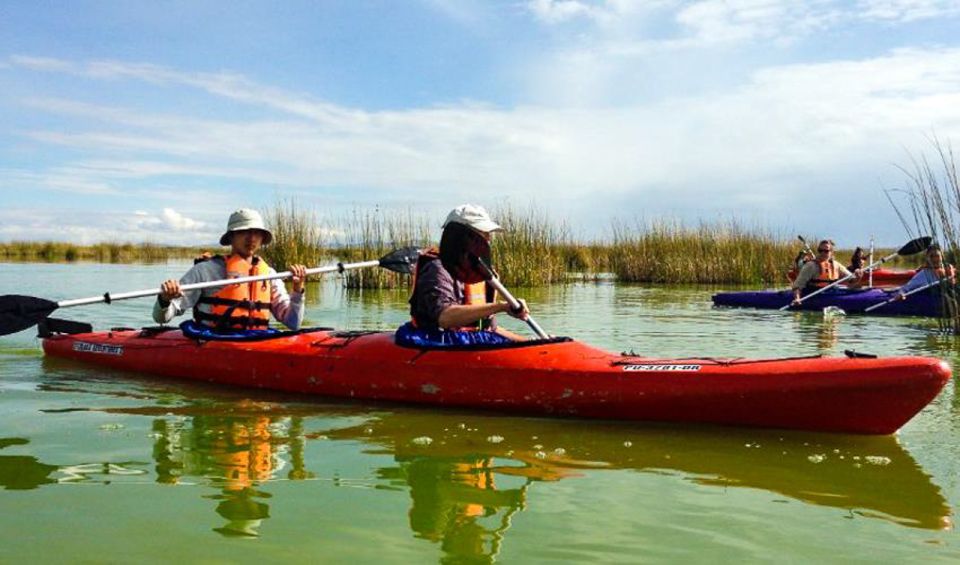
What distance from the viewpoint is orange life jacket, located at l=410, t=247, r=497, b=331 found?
4.97m

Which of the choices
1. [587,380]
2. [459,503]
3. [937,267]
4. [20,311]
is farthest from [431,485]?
[937,267]

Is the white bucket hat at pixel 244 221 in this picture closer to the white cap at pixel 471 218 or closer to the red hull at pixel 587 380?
the red hull at pixel 587 380

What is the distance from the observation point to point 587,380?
15.3 feet

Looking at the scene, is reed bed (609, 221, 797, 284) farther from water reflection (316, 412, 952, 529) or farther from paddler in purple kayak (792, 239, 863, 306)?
water reflection (316, 412, 952, 529)

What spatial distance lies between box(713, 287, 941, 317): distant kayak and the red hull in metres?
6.79

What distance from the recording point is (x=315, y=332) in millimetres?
5844

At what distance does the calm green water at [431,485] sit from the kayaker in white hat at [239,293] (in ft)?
1.71

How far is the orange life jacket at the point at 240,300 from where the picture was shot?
5.95 m

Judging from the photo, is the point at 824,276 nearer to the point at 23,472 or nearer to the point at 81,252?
the point at 23,472

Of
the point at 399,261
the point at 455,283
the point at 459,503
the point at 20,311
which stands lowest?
the point at 459,503

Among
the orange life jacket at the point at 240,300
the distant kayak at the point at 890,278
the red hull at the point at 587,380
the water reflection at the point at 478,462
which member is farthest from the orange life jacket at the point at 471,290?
the distant kayak at the point at 890,278

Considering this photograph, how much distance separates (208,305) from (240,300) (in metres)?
0.27

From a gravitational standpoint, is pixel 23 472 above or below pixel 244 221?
below

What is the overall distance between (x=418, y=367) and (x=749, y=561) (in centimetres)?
267
